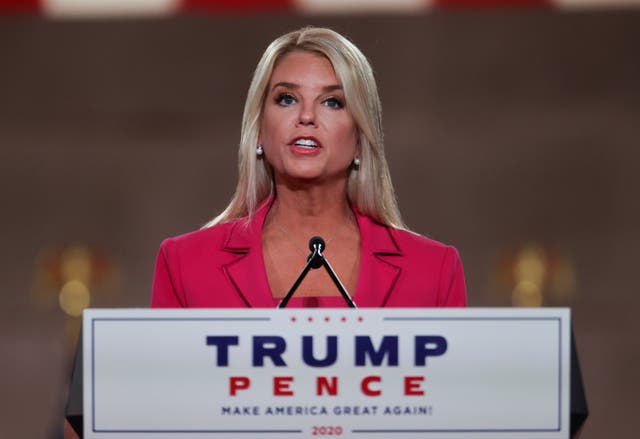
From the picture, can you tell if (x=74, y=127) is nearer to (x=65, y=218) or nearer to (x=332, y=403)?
(x=65, y=218)

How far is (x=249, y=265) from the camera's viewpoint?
6.33ft

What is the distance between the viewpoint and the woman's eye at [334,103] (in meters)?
1.95

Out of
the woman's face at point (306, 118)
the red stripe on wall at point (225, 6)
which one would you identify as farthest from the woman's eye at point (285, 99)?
Result: the red stripe on wall at point (225, 6)

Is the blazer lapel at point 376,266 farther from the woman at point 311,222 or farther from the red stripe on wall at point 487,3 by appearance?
the red stripe on wall at point 487,3

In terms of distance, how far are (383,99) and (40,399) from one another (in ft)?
7.64

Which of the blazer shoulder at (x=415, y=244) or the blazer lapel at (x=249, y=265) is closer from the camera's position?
the blazer lapel at (x=249, y=265)

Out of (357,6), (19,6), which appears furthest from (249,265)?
(19,6)

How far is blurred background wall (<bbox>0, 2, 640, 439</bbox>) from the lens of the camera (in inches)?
221

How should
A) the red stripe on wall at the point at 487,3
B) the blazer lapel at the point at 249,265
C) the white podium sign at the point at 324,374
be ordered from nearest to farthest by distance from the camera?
the white podium sign at the point at 324,374, the blazer lapel at the point at 249,265, the red stripe on wall at the point at 487,3

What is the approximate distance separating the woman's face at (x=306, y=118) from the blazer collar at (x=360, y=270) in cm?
13

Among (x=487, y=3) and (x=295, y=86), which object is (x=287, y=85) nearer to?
(x=295, y=86)

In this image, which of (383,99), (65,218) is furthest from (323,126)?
(65,218)

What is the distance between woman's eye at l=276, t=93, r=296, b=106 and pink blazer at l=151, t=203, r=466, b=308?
21 cm

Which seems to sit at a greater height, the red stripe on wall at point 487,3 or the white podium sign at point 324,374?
the red stripe on wall at point 487,3
